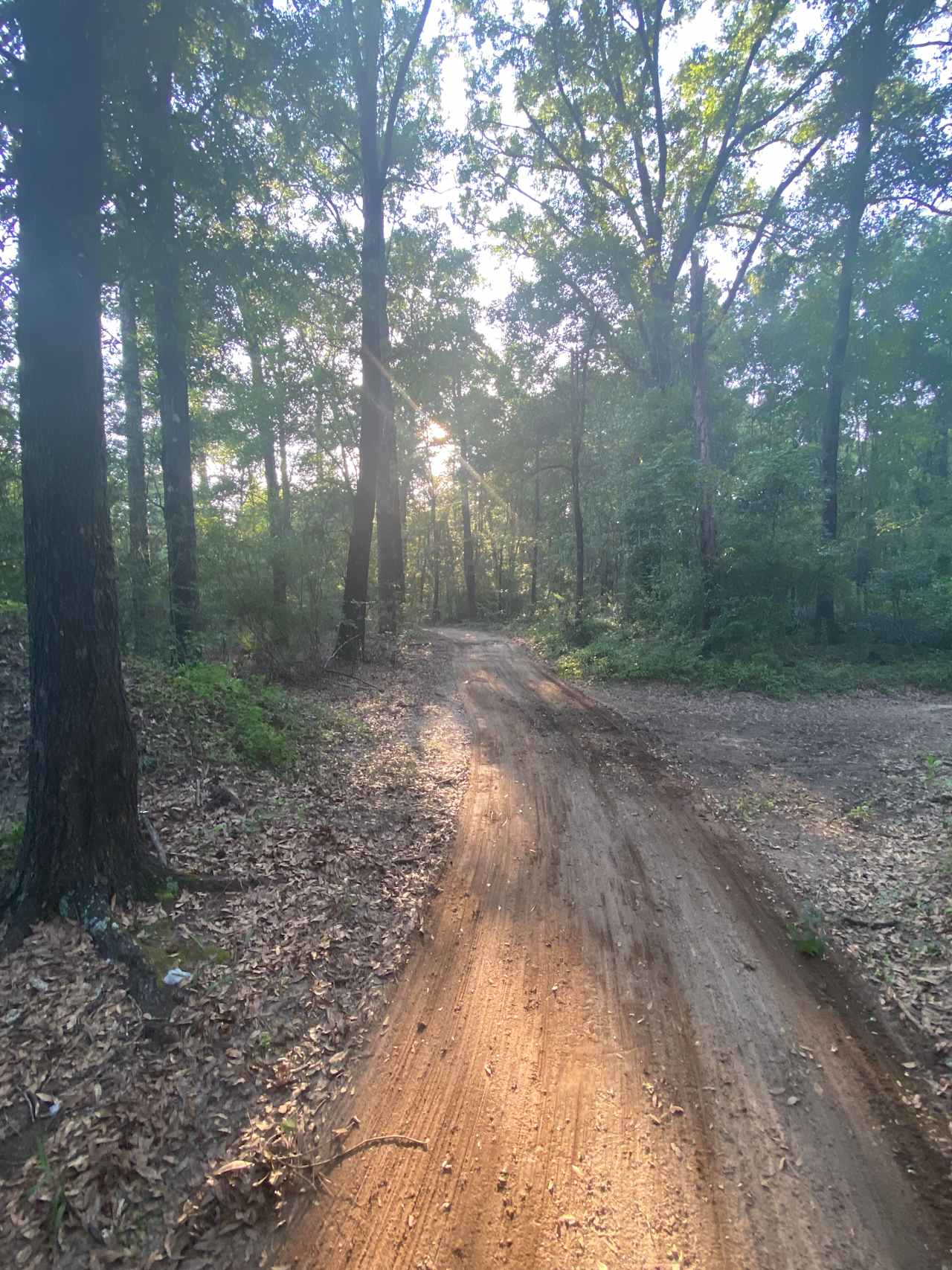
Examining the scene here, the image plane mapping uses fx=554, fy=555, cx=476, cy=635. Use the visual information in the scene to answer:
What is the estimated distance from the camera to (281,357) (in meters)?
12.9

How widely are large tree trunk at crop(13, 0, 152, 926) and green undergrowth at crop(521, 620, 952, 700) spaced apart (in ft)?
37.5

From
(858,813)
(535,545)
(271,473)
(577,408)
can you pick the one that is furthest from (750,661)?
(535,545)

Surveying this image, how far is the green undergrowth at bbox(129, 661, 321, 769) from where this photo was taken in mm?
6152

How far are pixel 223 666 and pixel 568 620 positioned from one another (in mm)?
13244

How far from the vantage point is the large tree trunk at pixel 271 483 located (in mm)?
8685

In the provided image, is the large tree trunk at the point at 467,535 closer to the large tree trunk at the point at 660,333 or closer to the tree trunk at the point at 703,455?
the large tree trunk at the point at 660,333

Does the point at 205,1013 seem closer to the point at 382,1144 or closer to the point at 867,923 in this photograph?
the point at 382,1144

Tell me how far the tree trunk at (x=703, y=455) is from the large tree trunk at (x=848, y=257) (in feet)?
9.81

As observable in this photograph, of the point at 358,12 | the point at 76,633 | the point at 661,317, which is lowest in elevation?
the point at 76,633

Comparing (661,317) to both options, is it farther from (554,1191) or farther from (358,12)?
(554,1191)

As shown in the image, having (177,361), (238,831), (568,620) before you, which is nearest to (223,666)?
(238,831)

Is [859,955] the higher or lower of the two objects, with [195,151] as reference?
lower

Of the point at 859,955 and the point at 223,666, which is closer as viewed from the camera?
the point at 859,955

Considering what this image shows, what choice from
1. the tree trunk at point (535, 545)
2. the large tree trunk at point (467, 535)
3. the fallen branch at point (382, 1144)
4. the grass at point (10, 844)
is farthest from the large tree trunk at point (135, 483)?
the tree trunk at point (535, 545)
